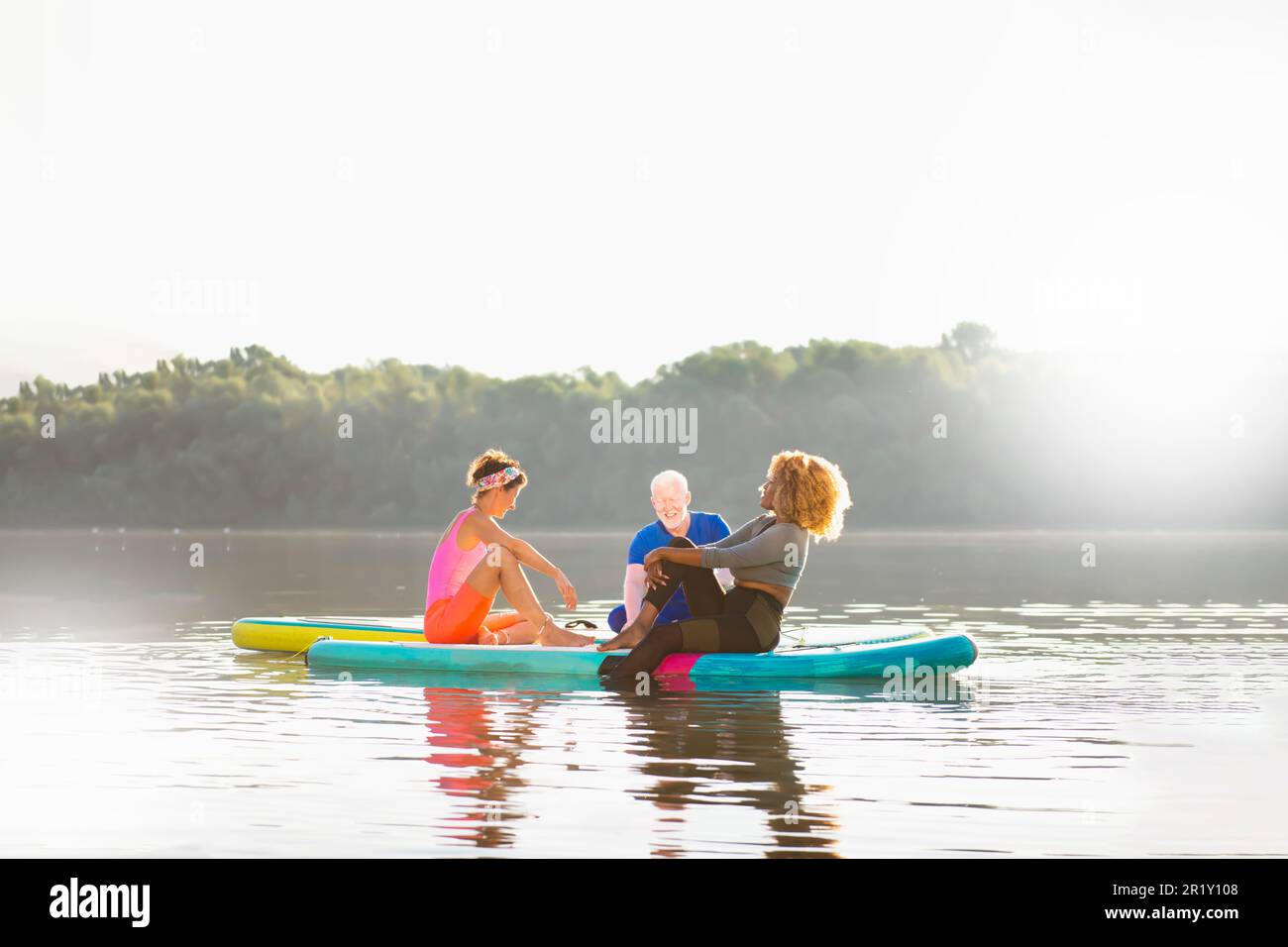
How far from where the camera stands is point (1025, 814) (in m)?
7.82

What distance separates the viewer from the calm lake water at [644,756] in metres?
7.35

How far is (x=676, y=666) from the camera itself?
12523 millimetres

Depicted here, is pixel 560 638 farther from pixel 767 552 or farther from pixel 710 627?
pixel 767 552

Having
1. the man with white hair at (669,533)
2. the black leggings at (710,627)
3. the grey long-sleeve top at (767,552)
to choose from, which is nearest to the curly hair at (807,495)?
the grey long-sleeve top at (767,552)

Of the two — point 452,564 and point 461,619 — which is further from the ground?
point 452,564

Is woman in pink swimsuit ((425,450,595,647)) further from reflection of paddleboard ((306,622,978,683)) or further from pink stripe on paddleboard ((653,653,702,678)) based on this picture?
pink stripe on paddleboard ((653,653,702,678))

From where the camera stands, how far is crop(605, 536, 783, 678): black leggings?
12.4m

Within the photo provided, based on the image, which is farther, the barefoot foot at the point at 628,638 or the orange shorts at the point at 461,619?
the orange shorts at the point at 461,619

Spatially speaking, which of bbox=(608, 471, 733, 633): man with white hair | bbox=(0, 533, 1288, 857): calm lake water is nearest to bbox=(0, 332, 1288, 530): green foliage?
bbox=(0, 533, 1288, 857): calm lake water

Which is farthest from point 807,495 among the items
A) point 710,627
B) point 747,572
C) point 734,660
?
point 734,660

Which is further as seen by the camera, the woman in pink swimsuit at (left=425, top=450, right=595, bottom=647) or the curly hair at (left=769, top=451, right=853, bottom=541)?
the woman in pink swimsuit at (left=425, top=450, right=595, bottom=647)

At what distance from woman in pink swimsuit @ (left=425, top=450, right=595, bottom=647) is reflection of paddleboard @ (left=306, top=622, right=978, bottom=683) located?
0.65 feet

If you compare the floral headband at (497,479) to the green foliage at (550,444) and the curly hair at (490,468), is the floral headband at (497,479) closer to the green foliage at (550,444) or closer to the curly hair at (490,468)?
the curly hair at (490,468)

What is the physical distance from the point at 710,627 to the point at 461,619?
2.40m
